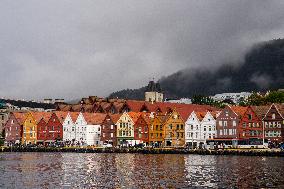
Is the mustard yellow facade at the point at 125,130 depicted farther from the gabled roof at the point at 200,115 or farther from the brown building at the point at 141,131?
the gabled roof at the point at 200,115

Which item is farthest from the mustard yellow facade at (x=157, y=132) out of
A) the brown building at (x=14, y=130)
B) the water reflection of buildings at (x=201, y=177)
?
the water reflection of buildings at (x=201, y=177)

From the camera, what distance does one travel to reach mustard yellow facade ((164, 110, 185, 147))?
537 ft

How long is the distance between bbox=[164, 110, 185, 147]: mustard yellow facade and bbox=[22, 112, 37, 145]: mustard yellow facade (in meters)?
50.7

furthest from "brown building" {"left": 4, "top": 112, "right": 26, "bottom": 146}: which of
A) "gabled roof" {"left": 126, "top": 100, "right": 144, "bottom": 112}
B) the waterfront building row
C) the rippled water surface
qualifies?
the rippled water surface

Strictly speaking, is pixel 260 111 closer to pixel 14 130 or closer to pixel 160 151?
pixel 160 151

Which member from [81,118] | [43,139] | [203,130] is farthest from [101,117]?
[203,130]

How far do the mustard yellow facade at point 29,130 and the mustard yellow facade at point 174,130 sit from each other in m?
50.7

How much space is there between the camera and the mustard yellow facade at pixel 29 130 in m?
192

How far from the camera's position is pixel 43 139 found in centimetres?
19000

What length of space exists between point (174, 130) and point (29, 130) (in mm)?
56548

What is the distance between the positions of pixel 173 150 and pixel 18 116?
7811 cm

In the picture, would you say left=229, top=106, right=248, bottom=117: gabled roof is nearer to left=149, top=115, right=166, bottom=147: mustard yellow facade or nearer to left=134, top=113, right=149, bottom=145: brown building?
left=149, top=115, right=166, bottom=147: mustard yellow facade

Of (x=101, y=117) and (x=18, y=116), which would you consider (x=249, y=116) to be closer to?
(x=101, y=117)

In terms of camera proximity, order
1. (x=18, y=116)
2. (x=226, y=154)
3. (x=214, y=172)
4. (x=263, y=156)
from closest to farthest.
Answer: (x=214, y=172)
(x=263, y=156)
(x=226, y=154)
(x=18, y=116)
